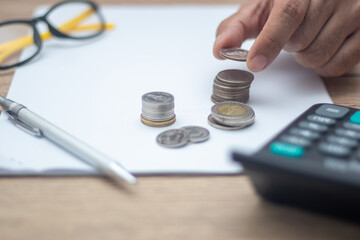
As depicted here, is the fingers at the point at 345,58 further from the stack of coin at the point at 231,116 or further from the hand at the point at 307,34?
the stack of coin at the point at 231,116

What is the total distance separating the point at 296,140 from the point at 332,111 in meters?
0.09

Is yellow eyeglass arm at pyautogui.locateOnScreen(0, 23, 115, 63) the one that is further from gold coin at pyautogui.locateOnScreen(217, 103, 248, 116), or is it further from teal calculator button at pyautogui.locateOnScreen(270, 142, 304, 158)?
teal calculator button at pyautogui.locateOnScreen(270, 142, 304, 158)

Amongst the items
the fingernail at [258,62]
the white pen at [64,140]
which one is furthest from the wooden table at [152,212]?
the fingernail at [258,62]

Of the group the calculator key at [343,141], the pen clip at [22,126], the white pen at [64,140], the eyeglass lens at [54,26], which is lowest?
the eyeglass lens at [54,26]

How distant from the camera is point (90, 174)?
48 cm

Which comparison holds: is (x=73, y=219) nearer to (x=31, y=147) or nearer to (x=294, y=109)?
→ (x=31, y=147)

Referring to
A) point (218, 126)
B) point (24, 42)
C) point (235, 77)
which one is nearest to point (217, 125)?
point (218, 126)

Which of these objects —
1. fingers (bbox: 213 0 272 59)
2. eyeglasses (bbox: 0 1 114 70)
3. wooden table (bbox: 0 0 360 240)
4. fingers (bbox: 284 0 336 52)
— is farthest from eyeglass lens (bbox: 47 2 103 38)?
wooden table (bbox: 0 0 360 240)

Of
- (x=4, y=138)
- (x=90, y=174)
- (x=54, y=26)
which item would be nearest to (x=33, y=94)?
(x=4, y=138)

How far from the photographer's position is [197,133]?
1.77 ft

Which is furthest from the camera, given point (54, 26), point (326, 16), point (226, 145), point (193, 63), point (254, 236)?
point (54, 26)

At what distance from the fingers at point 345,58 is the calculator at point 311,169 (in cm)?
27

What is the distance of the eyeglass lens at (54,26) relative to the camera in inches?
33.2

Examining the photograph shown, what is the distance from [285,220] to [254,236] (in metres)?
0.04
